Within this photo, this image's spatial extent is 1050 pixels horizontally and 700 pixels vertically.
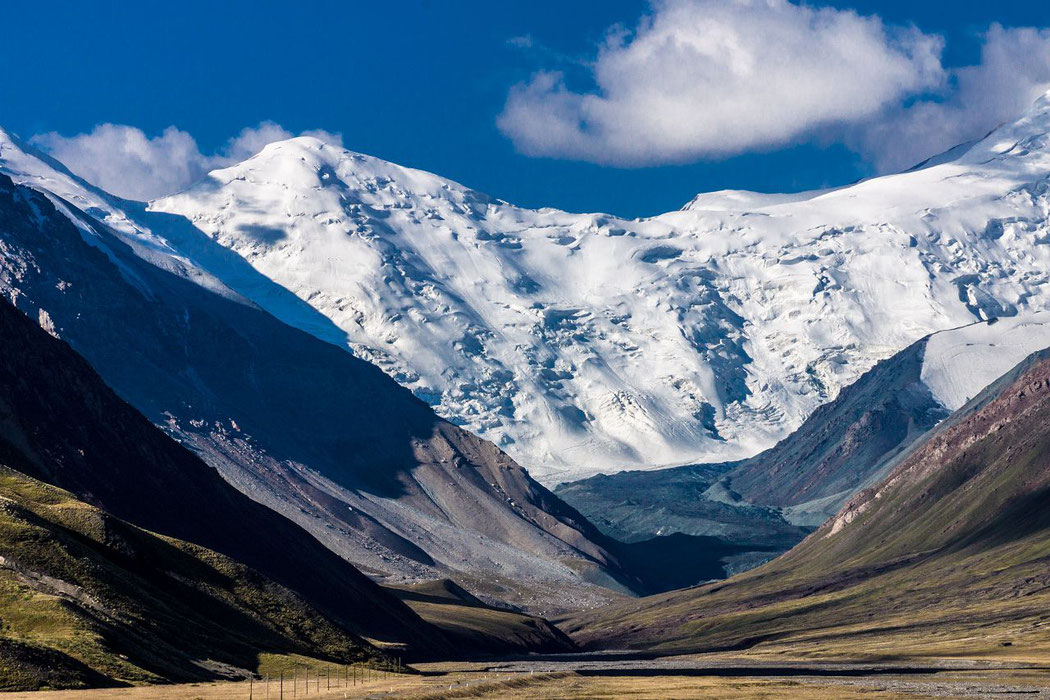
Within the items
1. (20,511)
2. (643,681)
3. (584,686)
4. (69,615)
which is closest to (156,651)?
(69,615)

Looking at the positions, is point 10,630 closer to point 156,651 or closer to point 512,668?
point 156,651

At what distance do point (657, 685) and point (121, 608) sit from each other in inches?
2173

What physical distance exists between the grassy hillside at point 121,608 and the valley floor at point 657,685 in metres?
4.15

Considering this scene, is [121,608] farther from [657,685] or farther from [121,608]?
[657,685]

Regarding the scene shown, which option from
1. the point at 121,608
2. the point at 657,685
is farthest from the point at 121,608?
the point at 657,685

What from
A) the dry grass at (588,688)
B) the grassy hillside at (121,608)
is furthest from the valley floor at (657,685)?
the grassy hillside at (121,608)

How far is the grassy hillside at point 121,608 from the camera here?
314ft

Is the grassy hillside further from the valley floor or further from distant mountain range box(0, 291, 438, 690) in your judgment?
the valley floor

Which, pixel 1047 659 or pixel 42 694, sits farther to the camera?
pixel 1047 659

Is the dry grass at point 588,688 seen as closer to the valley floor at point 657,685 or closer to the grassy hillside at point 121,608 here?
the valley floor at point 657,685

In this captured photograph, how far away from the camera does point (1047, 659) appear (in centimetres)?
19425

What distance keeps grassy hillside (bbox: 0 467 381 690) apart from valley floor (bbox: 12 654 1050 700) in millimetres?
4148

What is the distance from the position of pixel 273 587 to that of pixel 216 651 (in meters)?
34.2

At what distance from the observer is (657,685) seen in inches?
5714
